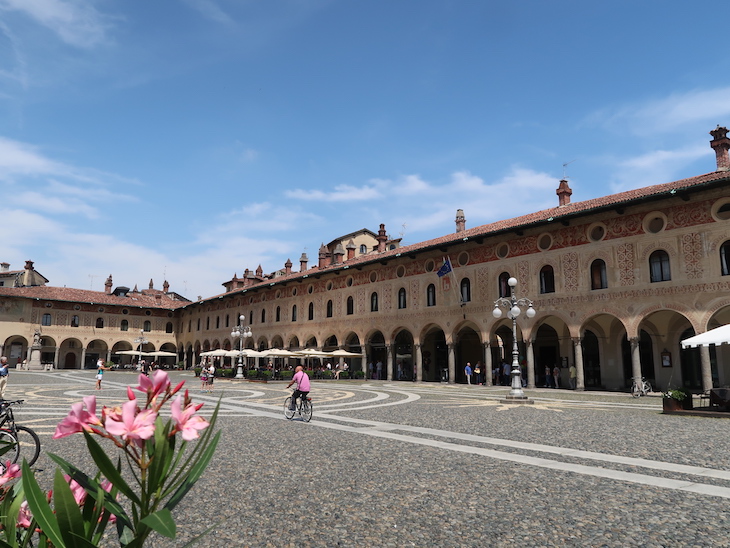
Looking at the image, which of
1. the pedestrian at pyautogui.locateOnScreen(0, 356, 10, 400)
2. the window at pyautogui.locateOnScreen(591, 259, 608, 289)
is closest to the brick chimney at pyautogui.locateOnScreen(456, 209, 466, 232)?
the window at pyautogui.locateOnScreen(591, 259, 608, 289)

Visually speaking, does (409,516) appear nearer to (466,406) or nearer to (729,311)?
(466,406)

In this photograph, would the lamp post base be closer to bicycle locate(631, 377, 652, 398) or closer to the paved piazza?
the paved piazza

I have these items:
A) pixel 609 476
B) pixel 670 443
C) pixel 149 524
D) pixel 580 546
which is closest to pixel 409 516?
pixel 580 546

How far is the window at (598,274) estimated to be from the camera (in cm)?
2411

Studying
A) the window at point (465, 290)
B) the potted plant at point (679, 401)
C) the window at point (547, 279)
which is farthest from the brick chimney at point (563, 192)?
the potted plant at point (679, 401)

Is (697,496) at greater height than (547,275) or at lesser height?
lesser

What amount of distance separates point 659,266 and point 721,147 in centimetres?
620

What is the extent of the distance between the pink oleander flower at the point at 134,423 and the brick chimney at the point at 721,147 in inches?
1073

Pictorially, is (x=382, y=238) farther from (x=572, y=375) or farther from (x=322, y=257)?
(x=572, y=375)

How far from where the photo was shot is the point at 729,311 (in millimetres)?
21734

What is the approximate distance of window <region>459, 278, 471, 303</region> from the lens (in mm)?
29406

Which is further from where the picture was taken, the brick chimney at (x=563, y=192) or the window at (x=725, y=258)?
the brick chimney at (x=563, y=192)

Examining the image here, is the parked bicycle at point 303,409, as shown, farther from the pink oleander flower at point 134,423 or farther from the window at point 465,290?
the window at point 465,290

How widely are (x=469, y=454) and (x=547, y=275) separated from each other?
19891mm
